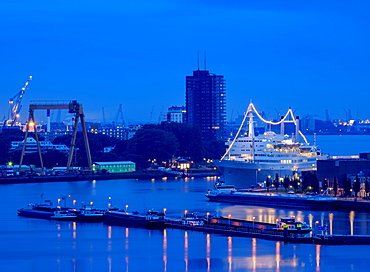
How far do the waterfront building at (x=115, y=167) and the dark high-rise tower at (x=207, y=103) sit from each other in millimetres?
27537

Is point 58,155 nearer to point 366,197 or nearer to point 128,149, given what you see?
point 128,149

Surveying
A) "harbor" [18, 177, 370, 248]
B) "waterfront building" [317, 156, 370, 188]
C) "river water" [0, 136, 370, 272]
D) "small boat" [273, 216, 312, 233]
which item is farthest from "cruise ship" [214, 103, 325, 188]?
"small boat" [273, 216, 312, 233]

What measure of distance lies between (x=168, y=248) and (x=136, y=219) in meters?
4.68

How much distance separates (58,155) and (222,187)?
70.1 ft

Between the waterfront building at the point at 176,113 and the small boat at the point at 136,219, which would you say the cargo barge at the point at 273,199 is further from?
the waterfront building at the point at 176,113

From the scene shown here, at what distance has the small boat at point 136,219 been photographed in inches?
1080

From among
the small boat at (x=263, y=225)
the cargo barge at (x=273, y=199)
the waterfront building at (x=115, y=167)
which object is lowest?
the small boat at (x=263, y=225)

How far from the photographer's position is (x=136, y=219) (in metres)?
28.0

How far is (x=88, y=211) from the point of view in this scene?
98.2 feet

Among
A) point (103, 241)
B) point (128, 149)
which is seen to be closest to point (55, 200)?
point (103, 241)

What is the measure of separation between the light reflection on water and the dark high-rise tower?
50521 mm

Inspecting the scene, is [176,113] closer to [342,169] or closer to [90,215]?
[342,169]

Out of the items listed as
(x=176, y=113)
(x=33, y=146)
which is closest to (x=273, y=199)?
(x=33, y=146)

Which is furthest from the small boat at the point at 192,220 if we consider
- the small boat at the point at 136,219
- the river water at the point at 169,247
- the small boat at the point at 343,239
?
the small boat at the point at 343,239
